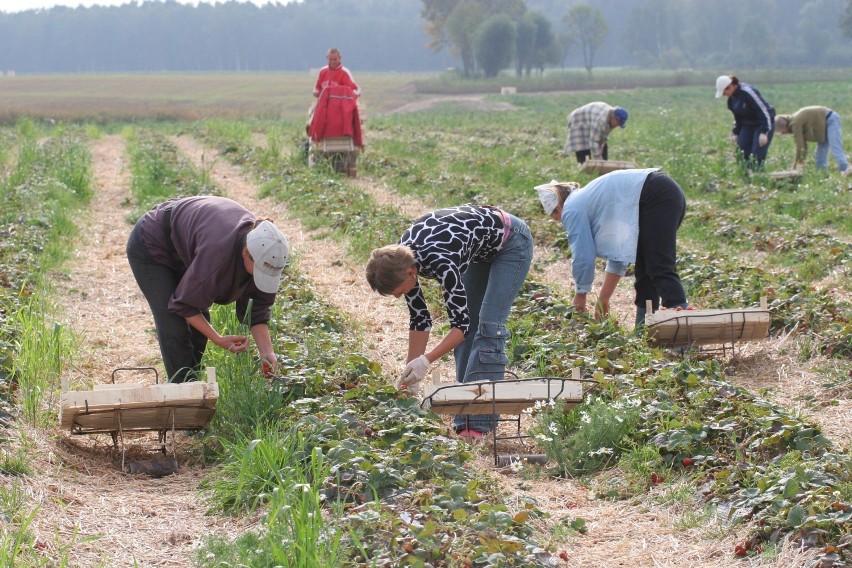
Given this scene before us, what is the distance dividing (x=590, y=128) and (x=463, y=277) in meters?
8.12

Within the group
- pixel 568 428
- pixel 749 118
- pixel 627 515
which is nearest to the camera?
pixel 627 515

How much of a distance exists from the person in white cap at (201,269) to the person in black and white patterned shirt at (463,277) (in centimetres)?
50

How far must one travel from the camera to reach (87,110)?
4075 cm

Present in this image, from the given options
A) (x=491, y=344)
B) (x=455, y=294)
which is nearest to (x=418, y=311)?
(x=455, y=294)

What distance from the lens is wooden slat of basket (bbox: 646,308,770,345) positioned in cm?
622

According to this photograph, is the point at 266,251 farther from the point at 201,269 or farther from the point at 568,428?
the point at 568,428

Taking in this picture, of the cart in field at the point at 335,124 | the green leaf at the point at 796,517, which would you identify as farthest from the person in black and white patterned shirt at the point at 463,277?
the cart in field at the point at 335,124

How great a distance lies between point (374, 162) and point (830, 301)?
10.5 m

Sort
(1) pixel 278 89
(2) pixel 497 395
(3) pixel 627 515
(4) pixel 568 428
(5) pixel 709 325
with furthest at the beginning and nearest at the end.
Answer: (1) pixel 278 89, (5) pixel 709 325, (4) pixel 568 428, (2) pixel 497 395, (3) pixel 627 515

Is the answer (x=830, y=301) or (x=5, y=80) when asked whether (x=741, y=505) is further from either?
(x=5, y=80)

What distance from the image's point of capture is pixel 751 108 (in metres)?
12.9

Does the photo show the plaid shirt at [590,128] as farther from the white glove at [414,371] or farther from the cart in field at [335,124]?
the white glove at [414,371]

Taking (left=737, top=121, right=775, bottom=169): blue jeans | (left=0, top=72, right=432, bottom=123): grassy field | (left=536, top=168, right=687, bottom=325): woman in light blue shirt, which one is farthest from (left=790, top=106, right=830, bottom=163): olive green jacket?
(left=0, top=72, right=432, bottom=123): grassy field

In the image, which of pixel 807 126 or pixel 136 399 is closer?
pixel 136 399
